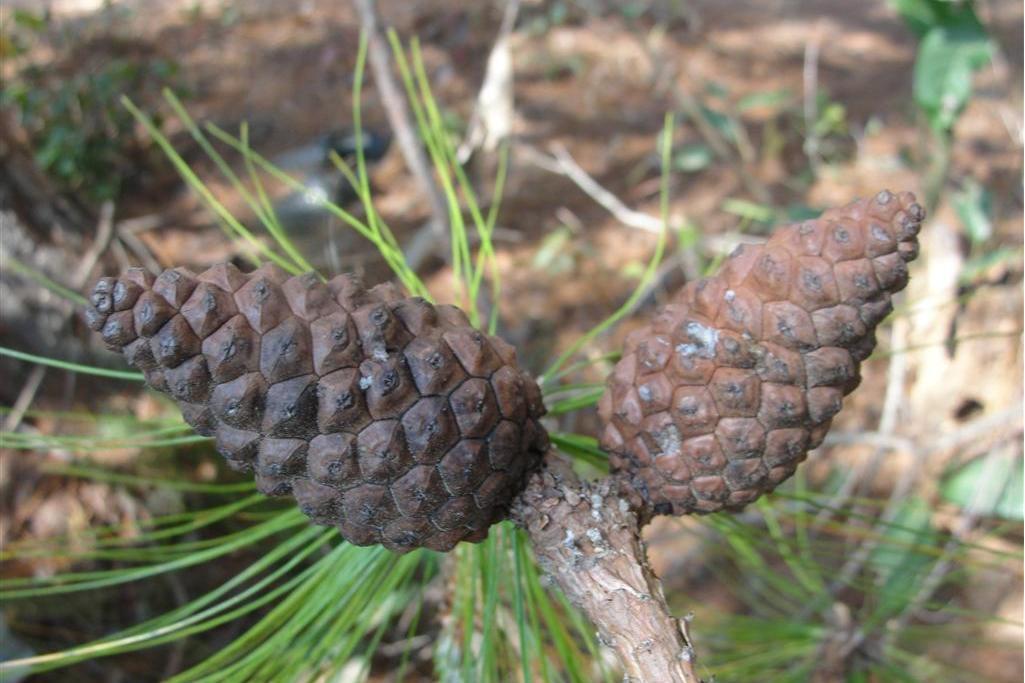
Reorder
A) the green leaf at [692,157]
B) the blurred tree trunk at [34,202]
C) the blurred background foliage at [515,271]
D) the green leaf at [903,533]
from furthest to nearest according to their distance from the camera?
the green leaf at [692,157]
the blurred tree trunk at [34,202]
the green leaf at [903,533]
the blurred background foliage at [515,271]

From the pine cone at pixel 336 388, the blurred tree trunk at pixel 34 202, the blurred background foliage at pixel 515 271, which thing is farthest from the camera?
the blurred tree trunk at pixel 34 202

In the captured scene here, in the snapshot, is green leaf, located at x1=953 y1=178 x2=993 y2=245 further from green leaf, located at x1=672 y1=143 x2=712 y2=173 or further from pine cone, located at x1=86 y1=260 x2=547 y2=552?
pine cone, located at x1=86 y1=260 x2=547 y2=552

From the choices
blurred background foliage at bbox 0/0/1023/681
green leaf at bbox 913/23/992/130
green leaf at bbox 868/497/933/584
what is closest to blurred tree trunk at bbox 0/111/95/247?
blurred background foliage at bbox 0/0/1023/681

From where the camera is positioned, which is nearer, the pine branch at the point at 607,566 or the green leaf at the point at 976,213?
the pine branch at the point at 607,566

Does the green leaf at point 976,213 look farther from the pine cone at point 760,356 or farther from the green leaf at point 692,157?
the pine cone at point 760,356

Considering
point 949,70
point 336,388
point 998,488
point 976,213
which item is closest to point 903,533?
point 998,488

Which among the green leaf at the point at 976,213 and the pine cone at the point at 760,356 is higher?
the green leaf at the point at 976,213

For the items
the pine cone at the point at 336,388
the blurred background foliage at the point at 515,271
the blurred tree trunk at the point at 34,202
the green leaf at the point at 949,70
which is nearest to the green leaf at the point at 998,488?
the blurred background foliage at the point at 515,271

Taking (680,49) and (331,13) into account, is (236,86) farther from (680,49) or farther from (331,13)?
(680,49)
